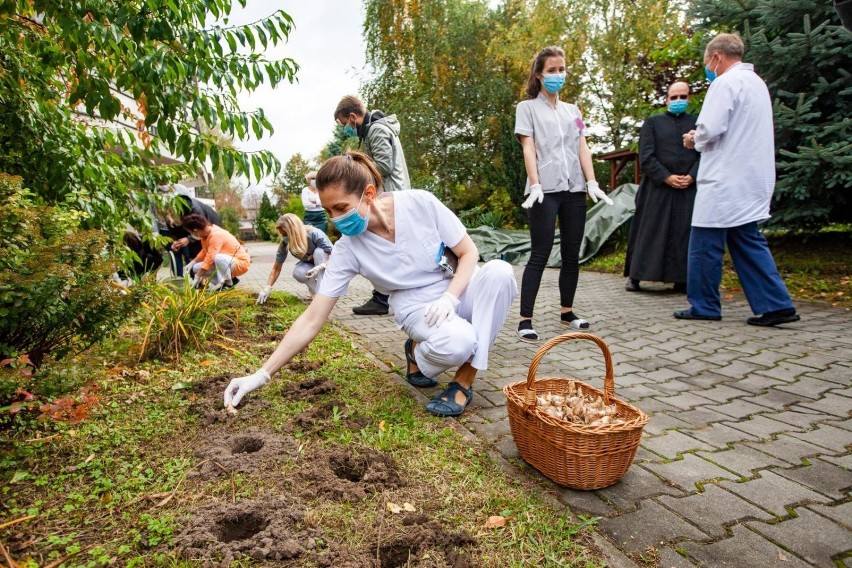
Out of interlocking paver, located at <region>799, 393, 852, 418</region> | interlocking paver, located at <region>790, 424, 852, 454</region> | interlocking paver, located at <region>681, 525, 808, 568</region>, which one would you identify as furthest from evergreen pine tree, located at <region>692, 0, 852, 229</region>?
interlocking paver, located at <region>681, 525, 808, 568</region>

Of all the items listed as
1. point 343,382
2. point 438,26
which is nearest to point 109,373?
point 343,382

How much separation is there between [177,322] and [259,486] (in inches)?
86.9

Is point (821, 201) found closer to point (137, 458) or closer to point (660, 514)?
point (660, 514)

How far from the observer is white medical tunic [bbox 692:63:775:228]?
4.06 metres

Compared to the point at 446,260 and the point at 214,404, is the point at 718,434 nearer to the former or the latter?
the point at 446,260

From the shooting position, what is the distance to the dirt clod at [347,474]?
6.28ft

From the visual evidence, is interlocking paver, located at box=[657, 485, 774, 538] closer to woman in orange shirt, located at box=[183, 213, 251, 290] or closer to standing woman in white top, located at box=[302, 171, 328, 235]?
woman in orange shirt, located at box=[183, 213, 251, 290]

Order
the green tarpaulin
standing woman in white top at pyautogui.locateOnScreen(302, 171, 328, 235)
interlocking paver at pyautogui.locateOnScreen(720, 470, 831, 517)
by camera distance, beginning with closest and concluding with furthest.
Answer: interlocking paver at pyautogui.locateOnScreen(720, 470, 831, 517)
standing woman in white top at pyautogui.locateOnScreen(302, 171, 328, 235)
the green tarpaulin

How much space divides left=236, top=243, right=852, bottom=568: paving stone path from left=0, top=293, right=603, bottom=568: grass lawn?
274mm

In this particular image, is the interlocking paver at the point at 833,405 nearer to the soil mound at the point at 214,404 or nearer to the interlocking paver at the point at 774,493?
the interlocking paver at the point at 774,493

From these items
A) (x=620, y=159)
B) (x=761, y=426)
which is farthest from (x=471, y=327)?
(x=620, y=159)

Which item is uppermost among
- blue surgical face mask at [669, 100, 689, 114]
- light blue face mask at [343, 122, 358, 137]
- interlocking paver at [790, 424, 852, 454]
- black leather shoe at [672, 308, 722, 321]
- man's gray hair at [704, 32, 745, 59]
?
man's gray hair at [704, 32, 745, 59]

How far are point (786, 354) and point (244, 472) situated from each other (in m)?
3.45

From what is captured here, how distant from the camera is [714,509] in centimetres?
179
